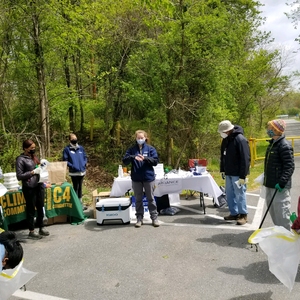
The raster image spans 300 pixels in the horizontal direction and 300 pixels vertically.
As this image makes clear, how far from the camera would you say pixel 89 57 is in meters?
12.2

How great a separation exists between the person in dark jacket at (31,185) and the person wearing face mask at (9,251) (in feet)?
8.82

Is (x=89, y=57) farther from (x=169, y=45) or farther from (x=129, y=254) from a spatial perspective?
(x=129, y=254)

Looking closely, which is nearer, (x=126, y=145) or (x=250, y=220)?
(x=250, y=220)

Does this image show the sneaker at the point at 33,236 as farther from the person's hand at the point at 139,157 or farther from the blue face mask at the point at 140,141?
the blue face mask at the point at 140,141

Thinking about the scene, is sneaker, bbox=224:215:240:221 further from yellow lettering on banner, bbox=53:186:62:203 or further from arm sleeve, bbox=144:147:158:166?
yellow lettering on banner, bbox=53:186:62:203

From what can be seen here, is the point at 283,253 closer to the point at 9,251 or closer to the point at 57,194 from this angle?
the point at 9,251

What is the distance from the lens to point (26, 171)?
16.6 ft

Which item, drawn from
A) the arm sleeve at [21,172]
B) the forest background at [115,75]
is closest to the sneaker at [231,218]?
the arm sleeve at [21,172]

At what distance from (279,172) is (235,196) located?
4.70ft

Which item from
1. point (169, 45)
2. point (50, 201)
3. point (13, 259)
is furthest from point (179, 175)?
point (169, 45)

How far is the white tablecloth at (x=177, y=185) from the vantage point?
20.7 feet

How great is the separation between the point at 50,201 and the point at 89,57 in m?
7.74

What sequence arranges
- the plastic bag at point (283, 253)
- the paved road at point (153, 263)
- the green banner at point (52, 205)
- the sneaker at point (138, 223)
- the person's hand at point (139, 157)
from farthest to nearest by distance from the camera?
the sneaker at point (138, 223) → the green banner at point (52, 205) → the person's hand at point (139, 157) → the paved road at point (153, 263) → the plastic bag at point (283, 253)

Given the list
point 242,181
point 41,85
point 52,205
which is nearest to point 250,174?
point 242,181
